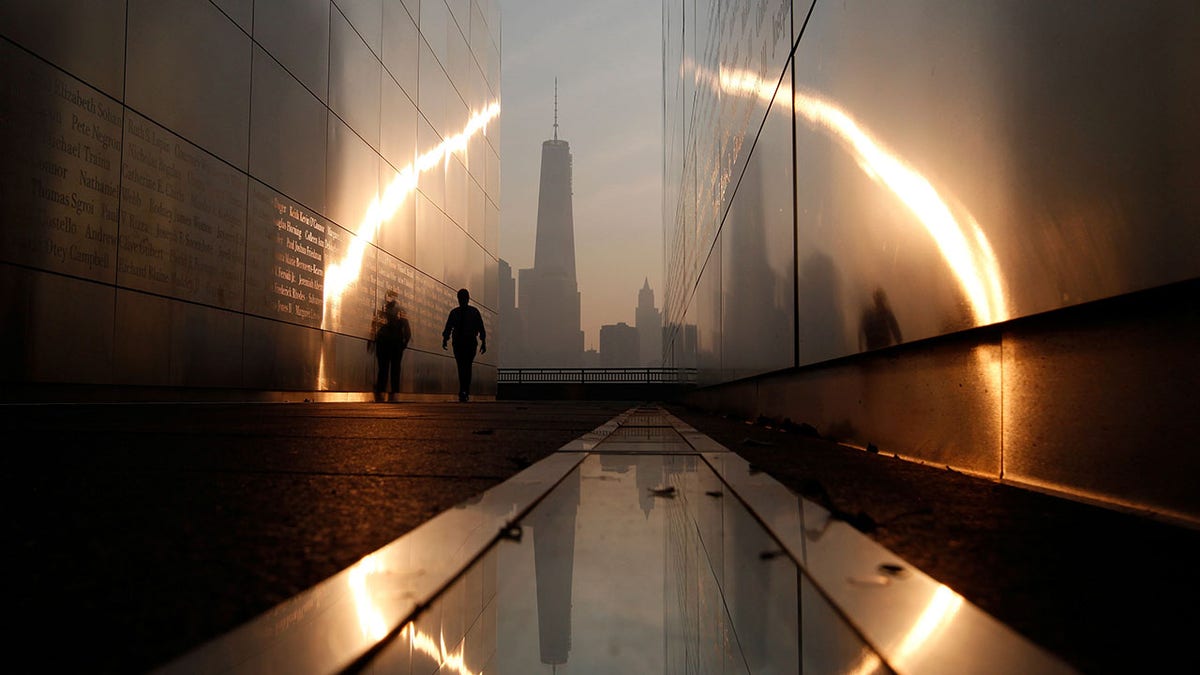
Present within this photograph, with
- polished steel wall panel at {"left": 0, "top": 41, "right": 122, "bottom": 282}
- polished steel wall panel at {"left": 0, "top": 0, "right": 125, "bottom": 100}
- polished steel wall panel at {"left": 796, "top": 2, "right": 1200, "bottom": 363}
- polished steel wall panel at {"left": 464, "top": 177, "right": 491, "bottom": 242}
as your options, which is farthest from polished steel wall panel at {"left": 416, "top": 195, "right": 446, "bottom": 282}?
polished steel wall panel at {"left": 796, "top": 2, "right": 1200, "bottom": 363}

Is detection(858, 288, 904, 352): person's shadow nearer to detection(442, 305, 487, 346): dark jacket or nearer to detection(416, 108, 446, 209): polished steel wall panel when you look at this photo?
detection(442, 305, 487, 346): dark jacket

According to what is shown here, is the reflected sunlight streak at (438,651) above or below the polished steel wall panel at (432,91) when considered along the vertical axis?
below

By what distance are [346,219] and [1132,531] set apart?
13.2 metres

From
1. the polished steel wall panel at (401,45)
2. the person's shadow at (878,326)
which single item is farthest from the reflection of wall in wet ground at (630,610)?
the polished steel wall panel at (401,45)

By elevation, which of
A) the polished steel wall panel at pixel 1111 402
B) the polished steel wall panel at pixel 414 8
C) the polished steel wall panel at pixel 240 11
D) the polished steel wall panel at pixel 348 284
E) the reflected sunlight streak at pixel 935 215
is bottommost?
the polished steel wall panel at pixel 1111 402

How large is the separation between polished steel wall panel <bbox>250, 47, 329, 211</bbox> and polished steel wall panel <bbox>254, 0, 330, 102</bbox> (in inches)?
8.2

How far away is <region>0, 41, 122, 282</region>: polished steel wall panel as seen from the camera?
19.8ft

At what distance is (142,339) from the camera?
758 centimetres

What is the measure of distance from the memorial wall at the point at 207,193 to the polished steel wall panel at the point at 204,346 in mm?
27

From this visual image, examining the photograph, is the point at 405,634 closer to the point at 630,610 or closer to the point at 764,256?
the point at 630,610

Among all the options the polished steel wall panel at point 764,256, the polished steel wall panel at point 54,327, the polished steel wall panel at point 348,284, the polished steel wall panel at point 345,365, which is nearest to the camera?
the polished steel wall panel at point 764,256

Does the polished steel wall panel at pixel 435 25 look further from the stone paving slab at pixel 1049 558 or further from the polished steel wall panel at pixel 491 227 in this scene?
the stone paving slab at pixel 1049 558

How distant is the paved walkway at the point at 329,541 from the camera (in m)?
0.77

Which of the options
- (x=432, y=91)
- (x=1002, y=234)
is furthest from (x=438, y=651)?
(x=432, y=91)
